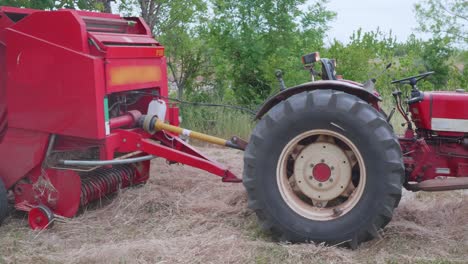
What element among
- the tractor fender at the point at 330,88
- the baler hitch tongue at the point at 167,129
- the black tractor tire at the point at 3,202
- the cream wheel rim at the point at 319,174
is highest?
the tractor fender at the point at 330,88

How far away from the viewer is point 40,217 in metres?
4.46

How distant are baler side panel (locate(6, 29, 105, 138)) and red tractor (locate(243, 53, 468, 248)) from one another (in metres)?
1.34

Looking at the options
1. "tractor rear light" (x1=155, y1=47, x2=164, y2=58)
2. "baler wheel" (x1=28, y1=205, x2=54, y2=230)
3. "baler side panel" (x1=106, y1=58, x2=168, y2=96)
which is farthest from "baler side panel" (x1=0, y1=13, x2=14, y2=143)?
"tractor rear light" (x1=155, y1=47, x2=164, y2=58)

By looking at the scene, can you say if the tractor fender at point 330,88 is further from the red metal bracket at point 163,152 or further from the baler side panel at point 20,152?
the baler side panel at point 20,152

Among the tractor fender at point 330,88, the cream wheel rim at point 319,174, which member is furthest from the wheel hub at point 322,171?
the tractor fender at point 330,88

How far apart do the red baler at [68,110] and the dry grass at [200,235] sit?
286 millimetres

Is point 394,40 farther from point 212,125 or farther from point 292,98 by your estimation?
point 292,98

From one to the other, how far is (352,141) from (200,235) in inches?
53.5

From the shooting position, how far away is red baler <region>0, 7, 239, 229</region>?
4254 millimetres

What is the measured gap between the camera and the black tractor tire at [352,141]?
368 cm

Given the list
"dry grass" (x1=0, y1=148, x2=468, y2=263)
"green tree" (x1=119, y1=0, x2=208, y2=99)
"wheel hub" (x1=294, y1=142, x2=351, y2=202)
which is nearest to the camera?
"dry grass" (x1=0, y1=148, x2=468, y2=263)

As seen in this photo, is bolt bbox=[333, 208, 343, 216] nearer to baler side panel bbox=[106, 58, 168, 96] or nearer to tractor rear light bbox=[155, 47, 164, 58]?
baler side panel bbox=[106, 58, 168, 96]

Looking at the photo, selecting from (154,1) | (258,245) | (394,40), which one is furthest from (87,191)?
(394,40)

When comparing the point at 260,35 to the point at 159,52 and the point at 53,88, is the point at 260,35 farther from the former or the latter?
the point at 53,88
